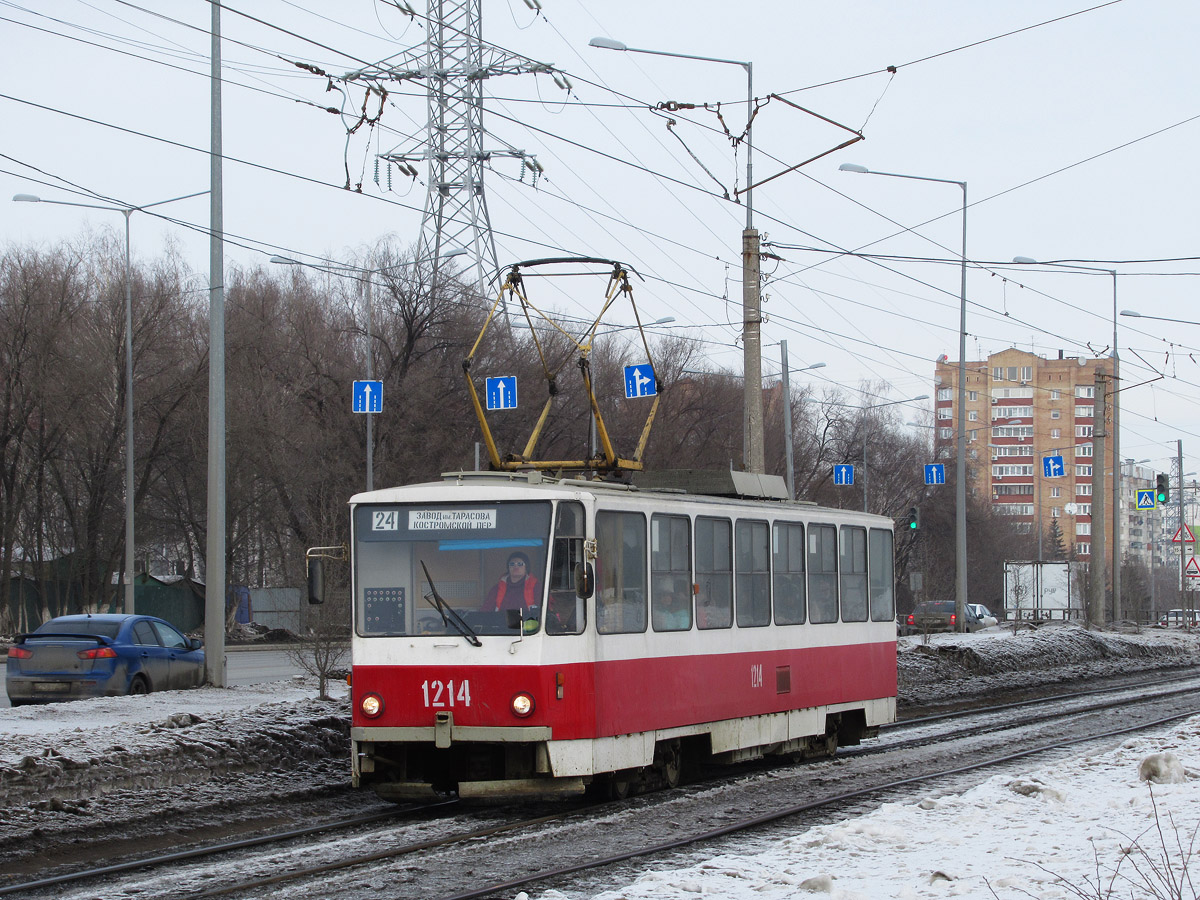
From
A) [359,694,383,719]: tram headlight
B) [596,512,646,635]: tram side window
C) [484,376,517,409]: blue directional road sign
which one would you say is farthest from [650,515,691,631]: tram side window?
[484,376,517,409]: blue directional road sign

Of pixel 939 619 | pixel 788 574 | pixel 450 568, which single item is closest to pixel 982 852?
pixel 450 568

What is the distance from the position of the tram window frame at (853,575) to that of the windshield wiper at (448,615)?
17.8ft

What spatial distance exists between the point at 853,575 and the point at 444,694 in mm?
5944

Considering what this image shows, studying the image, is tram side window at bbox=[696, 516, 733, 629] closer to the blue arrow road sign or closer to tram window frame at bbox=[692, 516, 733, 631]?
tram window frame at bbox=[692, 516, 733, 631]

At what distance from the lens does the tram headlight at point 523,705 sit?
10500 millimetres

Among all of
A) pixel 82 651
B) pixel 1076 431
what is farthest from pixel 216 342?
pixel 1076 431

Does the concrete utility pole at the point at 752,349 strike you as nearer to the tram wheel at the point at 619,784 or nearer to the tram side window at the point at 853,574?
the tram side window at the point at 853,574

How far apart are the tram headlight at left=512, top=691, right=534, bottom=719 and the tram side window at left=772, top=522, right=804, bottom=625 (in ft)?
12.4

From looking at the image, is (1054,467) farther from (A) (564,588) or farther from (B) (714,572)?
(A) (564,588)

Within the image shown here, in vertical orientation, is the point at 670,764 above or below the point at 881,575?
below

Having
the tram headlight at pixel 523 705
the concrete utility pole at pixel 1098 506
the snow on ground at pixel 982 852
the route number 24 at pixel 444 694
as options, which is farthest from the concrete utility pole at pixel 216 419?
the concrete utility pole at pixel 1098 506

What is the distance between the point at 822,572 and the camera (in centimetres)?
1463

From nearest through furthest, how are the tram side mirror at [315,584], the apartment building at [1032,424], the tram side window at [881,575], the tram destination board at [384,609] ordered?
the tram destination board at [384,609], the tram side mirror at [315,584], the tram side window at [881,575], the apartment building at [1032,424]

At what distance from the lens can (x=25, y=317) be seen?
37.7 meters
